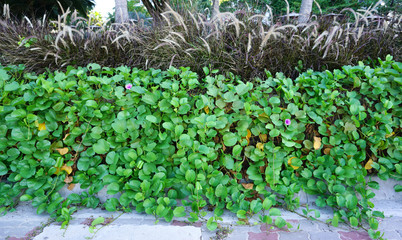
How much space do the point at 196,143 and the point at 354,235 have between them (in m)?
1.17

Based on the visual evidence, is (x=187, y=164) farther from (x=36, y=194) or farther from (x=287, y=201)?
(x=36, y=194)

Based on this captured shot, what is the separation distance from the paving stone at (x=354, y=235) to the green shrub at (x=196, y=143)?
0.12 meters

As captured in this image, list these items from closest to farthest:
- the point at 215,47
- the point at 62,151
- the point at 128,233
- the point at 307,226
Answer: the point at 128,233 < the point at 307,226 < the point at 62,151 < the point at 215,47

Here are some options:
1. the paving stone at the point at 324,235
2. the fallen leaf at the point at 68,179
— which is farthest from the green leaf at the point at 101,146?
the paving stone at the point at 324,235

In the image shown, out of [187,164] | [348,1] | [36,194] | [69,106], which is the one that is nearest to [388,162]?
[187,164]

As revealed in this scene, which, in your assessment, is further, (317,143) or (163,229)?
(317,143)

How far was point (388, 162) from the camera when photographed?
1.89 m

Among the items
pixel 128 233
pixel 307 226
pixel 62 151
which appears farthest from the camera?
pixel 62 151

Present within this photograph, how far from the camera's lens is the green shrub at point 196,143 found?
5.79ft

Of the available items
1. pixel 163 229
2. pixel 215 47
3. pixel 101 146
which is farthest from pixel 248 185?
pixel 215 47

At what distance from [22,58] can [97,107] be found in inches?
48.0

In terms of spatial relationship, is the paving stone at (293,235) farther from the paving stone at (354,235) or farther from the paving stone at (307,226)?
the paving stone at (354,235)

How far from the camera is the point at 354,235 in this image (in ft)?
5.40

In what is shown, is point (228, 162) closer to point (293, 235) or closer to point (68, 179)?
point (293, 235)
